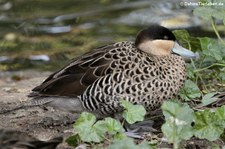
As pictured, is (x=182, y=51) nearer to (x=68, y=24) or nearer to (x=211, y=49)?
(x=211, y=49)

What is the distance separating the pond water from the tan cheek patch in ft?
9.65

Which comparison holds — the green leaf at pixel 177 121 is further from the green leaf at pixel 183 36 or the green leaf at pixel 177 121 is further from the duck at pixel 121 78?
the green leaf at pixel 183 36

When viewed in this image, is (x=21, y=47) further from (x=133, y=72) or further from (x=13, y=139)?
(x=13, y=139)

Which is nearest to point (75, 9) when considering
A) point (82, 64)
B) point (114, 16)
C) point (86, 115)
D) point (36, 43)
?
point (114, 16)

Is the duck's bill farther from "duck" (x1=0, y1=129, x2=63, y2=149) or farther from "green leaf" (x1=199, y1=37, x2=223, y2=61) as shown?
"duck" (x1=0, y1=129, x2=63, y2=149)

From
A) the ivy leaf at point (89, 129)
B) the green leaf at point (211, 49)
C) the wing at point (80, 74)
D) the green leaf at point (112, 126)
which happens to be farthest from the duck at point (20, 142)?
the green leaf at point (211, 49)

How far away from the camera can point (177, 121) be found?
17.0 feet

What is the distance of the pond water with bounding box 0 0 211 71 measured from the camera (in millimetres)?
9875

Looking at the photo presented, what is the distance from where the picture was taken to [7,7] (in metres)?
12.1

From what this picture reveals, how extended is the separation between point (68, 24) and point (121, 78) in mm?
5077

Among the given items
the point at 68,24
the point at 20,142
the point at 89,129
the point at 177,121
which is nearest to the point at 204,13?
the point at 89,129

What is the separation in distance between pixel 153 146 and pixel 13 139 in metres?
1.13

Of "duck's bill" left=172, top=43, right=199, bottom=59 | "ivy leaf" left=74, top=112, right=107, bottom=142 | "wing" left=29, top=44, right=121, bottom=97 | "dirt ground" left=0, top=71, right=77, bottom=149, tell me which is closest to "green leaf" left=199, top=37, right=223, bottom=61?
"duck's bill" left=172, top=43, right=199, bottom=59

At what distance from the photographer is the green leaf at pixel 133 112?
229 inches
